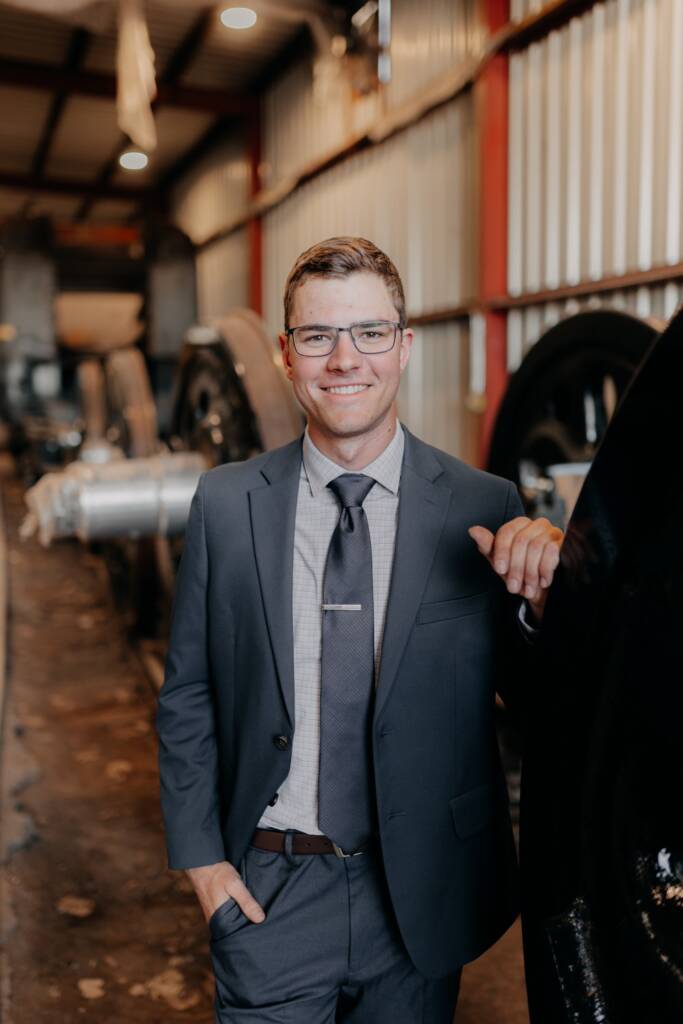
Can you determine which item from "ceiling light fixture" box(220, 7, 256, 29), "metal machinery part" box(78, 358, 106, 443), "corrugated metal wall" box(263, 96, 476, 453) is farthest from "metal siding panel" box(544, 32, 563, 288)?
"metal machinery part" box(78, 358, 106, 443)

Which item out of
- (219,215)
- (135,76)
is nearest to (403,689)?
(135,76)

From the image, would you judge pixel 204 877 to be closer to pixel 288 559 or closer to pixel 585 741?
pixel 288 559

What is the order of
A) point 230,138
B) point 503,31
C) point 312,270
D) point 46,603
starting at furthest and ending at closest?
point 230,138 → point 46,603 → point 503,31 → point 312,270

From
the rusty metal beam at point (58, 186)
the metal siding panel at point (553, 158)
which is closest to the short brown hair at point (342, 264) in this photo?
the metal siding panel at point (553, 158)

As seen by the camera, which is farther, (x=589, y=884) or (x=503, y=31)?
(x=503, y=31)

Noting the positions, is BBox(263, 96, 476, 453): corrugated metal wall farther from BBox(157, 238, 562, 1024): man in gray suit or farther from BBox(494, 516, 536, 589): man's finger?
BBox(494, 516, 536, 589): man's finger

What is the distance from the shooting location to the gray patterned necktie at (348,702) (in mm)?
1187

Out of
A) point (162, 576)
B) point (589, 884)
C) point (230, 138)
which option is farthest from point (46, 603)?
point (230, 138)

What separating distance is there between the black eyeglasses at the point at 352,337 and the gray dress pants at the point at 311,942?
0.65 metres

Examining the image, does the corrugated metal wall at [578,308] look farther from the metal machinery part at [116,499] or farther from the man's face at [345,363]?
the man's face at [345,363]

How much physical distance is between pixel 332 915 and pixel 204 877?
18 centimetres

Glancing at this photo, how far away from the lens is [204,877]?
1246 millimetres

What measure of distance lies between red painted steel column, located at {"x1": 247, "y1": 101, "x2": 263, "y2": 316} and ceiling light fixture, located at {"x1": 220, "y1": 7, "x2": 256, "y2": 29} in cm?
239

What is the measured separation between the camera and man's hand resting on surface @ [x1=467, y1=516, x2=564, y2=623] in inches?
36.5
